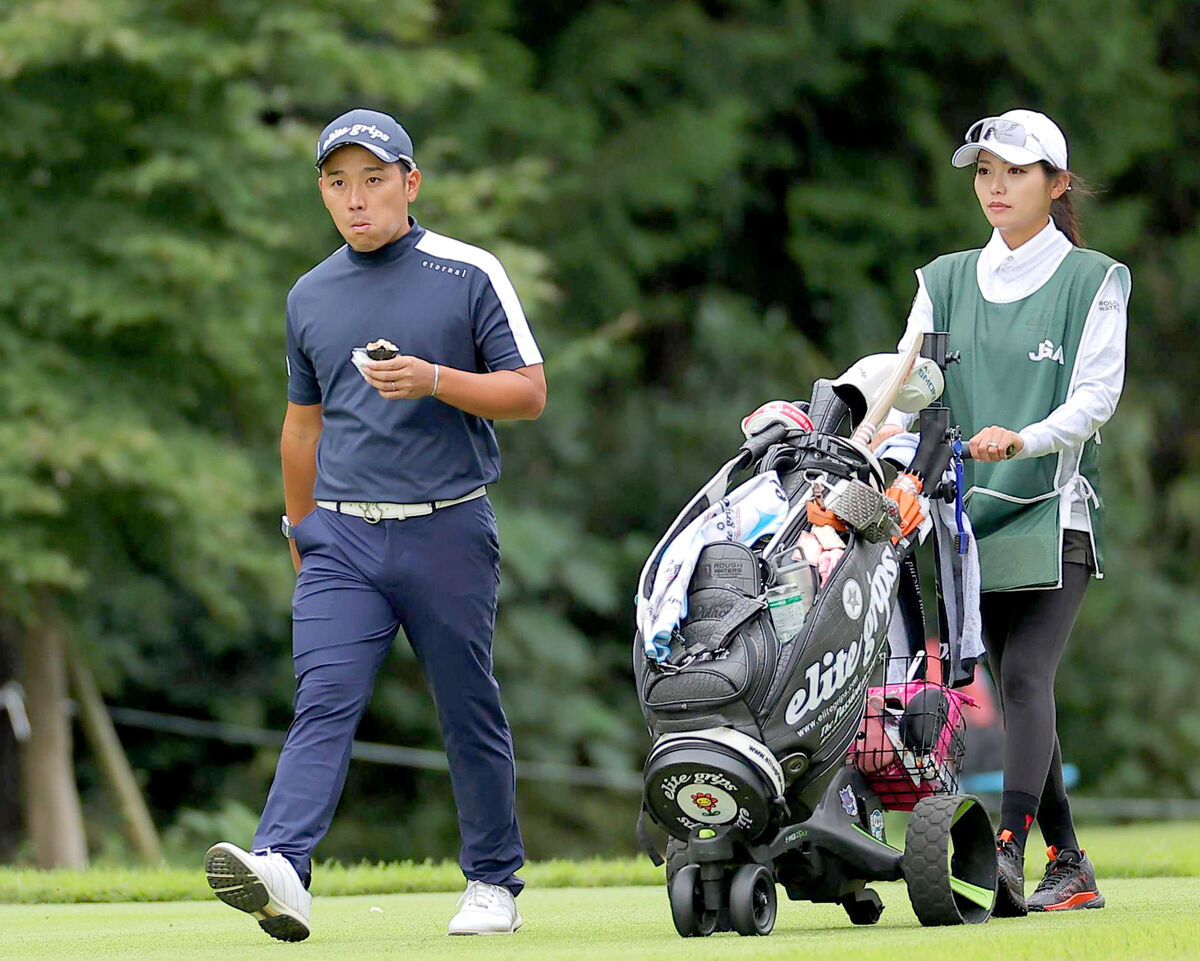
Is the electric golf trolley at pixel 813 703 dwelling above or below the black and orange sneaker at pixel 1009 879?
above

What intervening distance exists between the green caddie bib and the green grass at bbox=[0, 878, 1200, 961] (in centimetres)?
90

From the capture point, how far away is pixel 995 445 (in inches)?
197

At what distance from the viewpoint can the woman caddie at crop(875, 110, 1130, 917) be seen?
5.27 metres

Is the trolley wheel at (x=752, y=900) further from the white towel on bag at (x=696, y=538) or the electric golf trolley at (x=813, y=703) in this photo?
the white towel on bag at (x=696, y=538)

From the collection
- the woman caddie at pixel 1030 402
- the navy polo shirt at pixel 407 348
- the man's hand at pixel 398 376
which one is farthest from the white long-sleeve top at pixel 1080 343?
the man's hand at pixel 398 376

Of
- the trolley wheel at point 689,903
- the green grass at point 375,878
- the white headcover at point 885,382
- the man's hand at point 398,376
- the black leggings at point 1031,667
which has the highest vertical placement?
the man's hand at point 398,376

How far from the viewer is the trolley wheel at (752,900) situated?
4.51m

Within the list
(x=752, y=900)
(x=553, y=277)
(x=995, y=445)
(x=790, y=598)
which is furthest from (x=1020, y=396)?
(x=553, y=277)

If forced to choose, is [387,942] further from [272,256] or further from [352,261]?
[272,256]

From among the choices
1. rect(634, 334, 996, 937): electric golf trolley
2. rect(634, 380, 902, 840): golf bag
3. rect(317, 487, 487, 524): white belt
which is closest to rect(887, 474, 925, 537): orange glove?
rect(634, 334, 996, 937): electric golf trolley

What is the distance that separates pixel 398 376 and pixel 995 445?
1447mm

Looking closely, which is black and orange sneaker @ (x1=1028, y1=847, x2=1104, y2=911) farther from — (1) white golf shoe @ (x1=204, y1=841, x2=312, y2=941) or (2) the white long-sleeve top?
(1) white golf shoe @ (x1=204, y1=841, x2=312, y2=941)

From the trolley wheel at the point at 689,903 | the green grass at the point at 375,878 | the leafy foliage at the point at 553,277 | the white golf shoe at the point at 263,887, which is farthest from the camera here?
the leafy foliage at the point at 553,277

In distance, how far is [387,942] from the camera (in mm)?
4703
